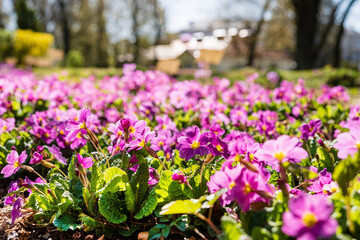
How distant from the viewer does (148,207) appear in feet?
5.36

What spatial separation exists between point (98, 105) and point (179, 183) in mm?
2548

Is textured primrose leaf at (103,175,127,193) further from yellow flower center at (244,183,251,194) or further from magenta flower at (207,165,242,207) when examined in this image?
yellow flower center at (244,183,251,194)

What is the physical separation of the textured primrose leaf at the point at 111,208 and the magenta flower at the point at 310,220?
91 cm

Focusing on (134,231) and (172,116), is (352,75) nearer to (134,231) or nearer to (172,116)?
(172,116)

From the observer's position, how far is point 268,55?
186 ft

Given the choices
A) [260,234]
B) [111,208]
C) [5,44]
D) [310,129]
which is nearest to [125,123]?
[111,208]

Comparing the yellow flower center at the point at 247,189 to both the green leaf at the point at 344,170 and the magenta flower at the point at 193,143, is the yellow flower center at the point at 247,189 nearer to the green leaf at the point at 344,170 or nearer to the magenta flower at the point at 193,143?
the green leaf at the point at 344,170

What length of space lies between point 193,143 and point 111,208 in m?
0.53

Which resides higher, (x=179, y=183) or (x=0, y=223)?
(x=179, y=183)

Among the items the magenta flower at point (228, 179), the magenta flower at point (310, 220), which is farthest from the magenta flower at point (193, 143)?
the magenta flower at point (310, 220)

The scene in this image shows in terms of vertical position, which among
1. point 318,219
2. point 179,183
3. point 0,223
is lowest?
point 0,223

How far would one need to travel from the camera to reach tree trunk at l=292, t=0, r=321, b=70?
18281 mm

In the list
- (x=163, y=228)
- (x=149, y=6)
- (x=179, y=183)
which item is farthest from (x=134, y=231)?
(x=149, y=6)

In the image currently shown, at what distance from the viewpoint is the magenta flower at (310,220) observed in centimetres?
92
